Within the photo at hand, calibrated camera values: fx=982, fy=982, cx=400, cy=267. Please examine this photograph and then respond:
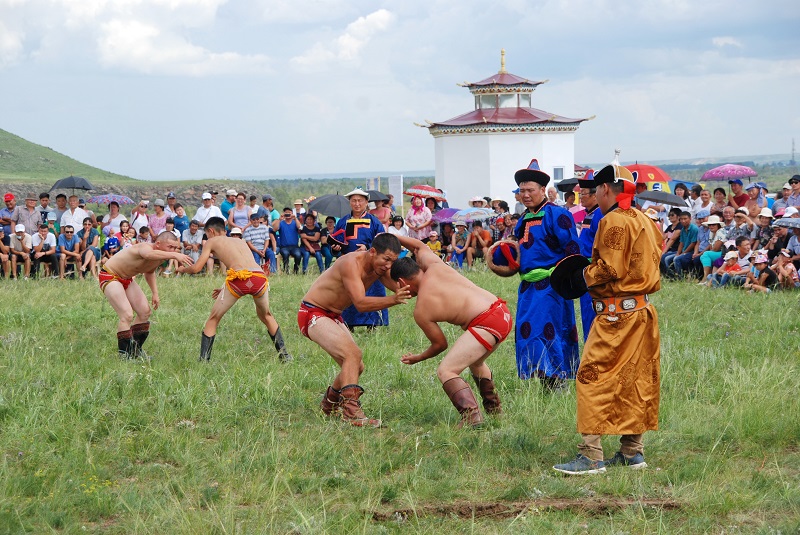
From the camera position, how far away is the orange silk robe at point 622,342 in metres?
5.58

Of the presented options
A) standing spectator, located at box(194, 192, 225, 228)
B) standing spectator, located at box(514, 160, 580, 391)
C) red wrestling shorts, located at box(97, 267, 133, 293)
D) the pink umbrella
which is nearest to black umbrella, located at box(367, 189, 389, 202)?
standing spectator, located at box(194, 192, 225, 228)

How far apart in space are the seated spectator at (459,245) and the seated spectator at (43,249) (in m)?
6.76

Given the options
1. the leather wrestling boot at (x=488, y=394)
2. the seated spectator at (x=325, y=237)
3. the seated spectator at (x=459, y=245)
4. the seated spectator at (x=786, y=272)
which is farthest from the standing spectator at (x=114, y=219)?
the leather wrestling boot at (x=488, y=394)

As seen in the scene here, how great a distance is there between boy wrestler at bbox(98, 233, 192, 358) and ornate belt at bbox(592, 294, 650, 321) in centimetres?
484

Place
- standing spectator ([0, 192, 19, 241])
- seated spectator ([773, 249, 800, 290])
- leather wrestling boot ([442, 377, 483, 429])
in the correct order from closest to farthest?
leather wrestling boot ([442, 377, 483, 429]) → seated spectator ([773, 249, 800, 290]) → standing spectator ([0, 192, 19, 241])

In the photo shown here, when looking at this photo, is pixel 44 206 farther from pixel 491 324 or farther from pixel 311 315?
pixel 491 324

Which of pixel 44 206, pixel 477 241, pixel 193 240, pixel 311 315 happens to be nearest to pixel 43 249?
pixel 44 206

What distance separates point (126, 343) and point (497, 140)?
2673cm

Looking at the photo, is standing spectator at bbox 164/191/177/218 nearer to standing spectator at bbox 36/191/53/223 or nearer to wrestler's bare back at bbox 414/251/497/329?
standing spectator at bbox 36/191/53/223

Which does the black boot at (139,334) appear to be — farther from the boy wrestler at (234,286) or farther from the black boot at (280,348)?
the black boot at (280,348)

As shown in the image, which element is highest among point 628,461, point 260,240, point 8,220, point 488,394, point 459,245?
point 8,220

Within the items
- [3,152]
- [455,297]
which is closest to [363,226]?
[455,297]

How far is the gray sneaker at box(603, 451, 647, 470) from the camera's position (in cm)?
582

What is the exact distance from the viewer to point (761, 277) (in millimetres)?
13164
